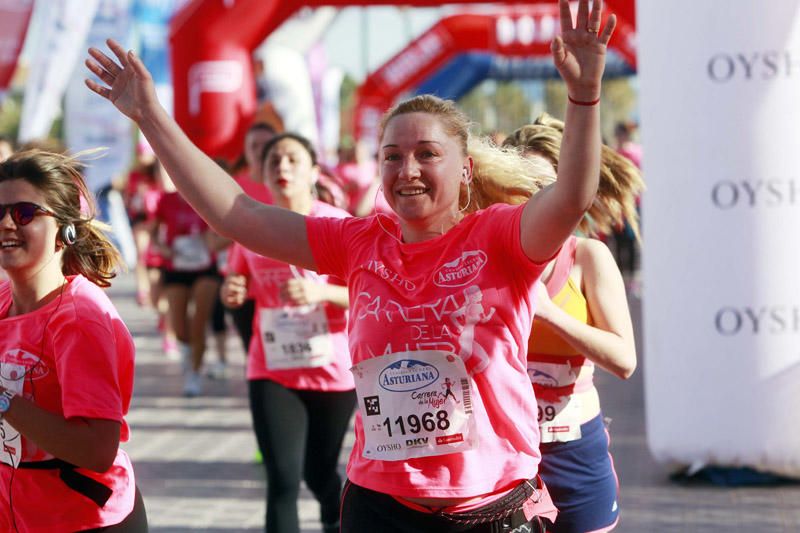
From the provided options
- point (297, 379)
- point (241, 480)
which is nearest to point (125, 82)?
A: point (297, 379)

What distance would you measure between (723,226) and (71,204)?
4.16 metres

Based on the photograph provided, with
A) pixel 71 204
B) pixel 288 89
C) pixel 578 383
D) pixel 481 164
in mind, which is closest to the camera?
pixel 71 204

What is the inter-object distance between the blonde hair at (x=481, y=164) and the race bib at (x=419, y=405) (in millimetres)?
464

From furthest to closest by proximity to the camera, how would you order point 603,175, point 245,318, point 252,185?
point 252,185, point 245,318, point 603,175

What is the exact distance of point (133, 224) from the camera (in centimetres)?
1540

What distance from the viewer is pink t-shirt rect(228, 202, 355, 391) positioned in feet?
17.1

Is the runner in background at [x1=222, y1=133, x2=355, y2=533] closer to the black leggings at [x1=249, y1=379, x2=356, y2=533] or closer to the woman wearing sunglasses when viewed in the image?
the black leggings at [x1=249, y1=379, x2=356, y2=533]

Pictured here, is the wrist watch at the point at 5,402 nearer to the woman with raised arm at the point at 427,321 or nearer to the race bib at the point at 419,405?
the woman with raised arm at the point at 427,321

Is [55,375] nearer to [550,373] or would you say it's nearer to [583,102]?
[583,102]

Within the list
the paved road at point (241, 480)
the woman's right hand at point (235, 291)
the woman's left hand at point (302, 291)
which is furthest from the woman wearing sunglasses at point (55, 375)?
the paved road at point (241, 480)

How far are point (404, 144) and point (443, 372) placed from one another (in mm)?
491

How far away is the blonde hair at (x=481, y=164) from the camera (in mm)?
2896

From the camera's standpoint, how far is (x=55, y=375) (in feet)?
9.32

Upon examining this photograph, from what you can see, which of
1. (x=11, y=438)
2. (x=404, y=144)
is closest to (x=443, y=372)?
(x=404, y=144)
